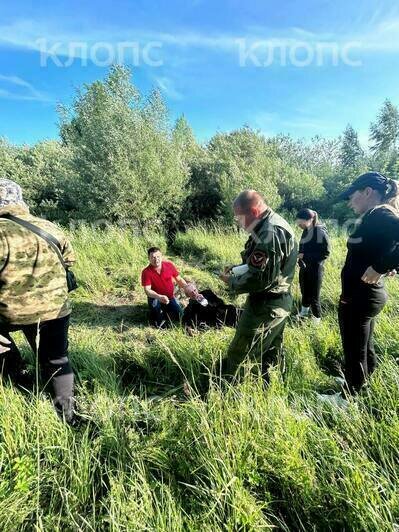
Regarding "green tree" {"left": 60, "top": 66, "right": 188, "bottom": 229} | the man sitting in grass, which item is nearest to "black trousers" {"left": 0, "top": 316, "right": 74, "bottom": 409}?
the man sitting in grass

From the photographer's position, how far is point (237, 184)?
13367 millimetres

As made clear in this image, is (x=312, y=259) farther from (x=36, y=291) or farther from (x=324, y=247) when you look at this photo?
(x=36, y=291)

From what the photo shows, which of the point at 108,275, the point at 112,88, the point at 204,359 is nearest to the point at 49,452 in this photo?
the point at 204,359

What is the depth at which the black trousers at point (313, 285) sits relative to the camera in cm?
435

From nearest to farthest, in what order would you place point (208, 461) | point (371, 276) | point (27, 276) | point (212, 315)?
point (208, 461) → point (27, 276) → point (371, 276) → point (212, 315)

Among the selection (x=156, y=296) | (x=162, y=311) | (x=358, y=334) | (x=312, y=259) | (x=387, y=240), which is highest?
(x=387, y=240)

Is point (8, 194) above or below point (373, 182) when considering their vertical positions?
below

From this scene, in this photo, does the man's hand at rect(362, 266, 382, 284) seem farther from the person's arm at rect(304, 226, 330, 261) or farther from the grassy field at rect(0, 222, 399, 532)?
the person's arm at rect(304, 226, 330, 261)

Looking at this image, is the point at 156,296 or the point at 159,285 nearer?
the point at 156,296

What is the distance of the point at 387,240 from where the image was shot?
6.40 feet

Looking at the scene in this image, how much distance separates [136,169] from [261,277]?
955 centimetres

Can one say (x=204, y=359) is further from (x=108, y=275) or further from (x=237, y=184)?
(x=237, y=184)

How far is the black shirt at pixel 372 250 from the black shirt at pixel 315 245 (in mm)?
2183

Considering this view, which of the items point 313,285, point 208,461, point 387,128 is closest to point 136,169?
point 313,285
